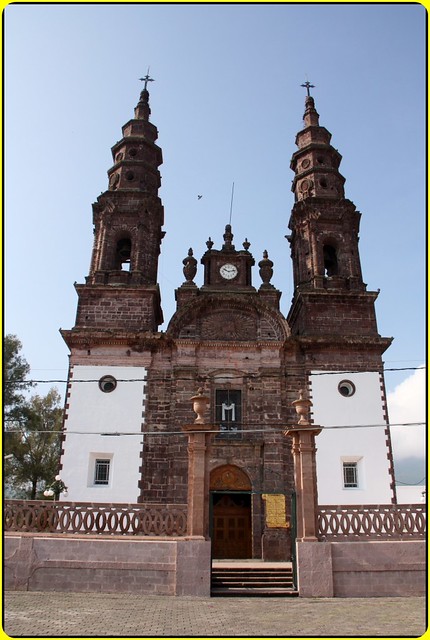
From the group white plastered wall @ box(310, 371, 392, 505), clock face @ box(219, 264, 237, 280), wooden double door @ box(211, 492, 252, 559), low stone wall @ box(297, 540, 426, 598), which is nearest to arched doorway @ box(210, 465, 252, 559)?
wooden double door @ box(211, 492, 252, 559)

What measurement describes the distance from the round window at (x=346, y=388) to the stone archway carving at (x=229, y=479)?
17.1 feet

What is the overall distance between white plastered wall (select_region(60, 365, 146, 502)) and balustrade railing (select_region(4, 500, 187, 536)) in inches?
222

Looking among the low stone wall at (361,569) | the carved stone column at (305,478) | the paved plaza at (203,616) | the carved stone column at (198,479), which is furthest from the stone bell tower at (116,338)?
the low stone wall at (361,569)

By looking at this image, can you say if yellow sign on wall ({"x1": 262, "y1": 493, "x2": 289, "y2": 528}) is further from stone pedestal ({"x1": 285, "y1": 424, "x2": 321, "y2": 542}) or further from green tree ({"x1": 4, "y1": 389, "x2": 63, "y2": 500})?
green tree ({"x1": 4, "y1": 389, "x2": 63, "y2": 500})

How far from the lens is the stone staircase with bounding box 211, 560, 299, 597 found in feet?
40.4

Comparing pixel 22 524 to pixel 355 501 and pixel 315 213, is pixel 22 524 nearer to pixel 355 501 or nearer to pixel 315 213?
pixel 355 501

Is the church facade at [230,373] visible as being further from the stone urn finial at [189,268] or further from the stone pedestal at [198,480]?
the stone pedestal at [198,480]

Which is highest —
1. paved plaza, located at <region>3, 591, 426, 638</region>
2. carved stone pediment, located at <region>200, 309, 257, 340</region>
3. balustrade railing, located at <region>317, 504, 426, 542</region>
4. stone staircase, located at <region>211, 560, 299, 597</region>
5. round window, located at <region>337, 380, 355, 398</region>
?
carved stone pediment, located at <region>200, 309, 257, 340</region>

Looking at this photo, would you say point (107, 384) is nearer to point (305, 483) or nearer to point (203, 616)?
point (305, 483)

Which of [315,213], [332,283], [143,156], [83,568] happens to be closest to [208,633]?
[83,568]

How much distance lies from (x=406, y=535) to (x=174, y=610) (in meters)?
6.01

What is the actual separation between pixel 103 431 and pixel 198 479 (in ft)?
27.2

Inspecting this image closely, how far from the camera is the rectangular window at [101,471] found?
19641mm

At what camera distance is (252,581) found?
13492 millimetres
